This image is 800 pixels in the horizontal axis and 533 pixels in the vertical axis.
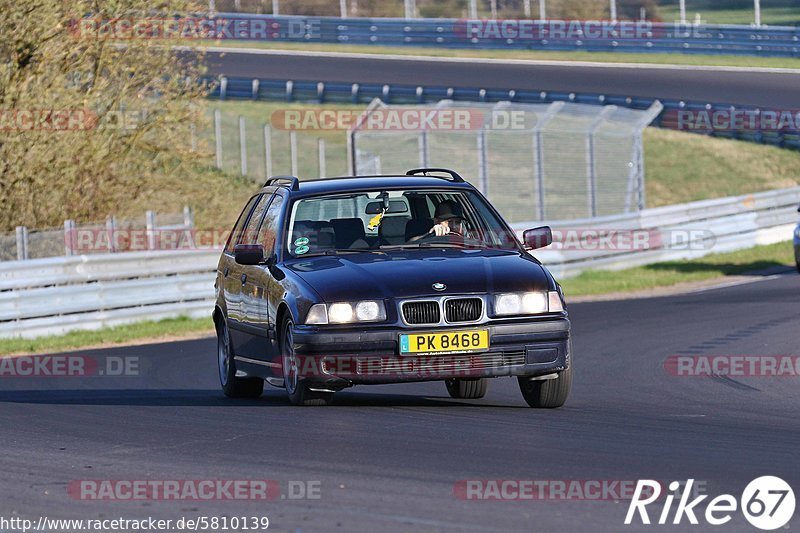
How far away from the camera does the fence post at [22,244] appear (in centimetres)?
2041

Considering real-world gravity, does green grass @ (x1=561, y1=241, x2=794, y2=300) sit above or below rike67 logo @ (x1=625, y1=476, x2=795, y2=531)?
below

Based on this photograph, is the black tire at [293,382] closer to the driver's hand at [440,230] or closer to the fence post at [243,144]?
the driver's hand at [440,230]

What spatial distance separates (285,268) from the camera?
10086 mm

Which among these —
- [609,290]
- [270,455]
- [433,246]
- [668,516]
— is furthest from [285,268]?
[609,290]

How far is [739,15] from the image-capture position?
43562 mm

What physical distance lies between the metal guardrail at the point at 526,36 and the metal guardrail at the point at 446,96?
16.3ft

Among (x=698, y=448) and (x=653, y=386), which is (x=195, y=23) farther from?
(x=698, y=448)

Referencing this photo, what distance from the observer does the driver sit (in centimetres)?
1033

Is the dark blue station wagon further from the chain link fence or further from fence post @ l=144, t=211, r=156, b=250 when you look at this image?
the chain link fence

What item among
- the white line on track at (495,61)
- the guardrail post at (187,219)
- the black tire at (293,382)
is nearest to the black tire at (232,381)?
the black tire at (293,382)

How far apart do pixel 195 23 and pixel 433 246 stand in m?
15.7

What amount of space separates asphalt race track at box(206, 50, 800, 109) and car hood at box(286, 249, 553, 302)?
1077 inches

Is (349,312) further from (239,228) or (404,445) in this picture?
(239,228)

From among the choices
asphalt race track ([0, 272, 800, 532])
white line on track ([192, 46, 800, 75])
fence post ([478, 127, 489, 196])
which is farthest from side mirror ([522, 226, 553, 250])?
white line on track ([192, 46, 800, 75])
